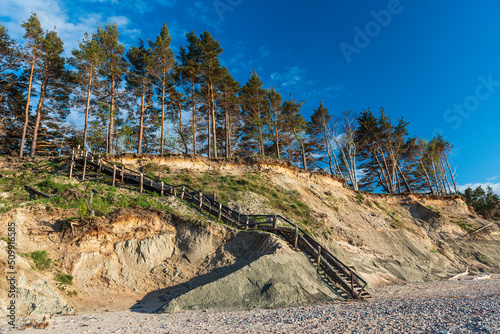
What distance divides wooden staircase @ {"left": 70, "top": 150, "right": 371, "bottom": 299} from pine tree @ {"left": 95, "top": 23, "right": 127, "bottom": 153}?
994 cm

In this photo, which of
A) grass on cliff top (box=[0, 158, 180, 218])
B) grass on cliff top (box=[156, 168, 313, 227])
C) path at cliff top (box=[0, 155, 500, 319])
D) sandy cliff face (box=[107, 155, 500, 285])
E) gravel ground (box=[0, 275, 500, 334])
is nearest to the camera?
gravel ground (box=[0, 275, 500, 334])

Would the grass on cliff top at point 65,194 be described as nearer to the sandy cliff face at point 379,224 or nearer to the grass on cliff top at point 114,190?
the grass on cliff top at point 114,190

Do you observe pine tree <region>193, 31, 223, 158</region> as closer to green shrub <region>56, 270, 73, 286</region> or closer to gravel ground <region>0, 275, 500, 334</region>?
green shrub <region>56, 270, 73, 286</region>

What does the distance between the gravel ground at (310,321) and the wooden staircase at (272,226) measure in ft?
12.1

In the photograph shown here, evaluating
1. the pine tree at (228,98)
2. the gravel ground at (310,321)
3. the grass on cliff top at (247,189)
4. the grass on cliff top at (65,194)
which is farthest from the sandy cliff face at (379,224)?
the gravel ground at (310,321)

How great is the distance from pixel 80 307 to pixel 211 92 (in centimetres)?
2656

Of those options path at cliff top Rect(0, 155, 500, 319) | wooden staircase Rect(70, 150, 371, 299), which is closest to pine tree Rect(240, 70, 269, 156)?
path at cliff top Rect(0, 155, 500, 319)

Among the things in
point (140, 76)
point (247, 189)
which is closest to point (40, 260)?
point (247, 189)

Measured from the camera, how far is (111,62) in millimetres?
29844

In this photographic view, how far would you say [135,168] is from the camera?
2494 centimetres

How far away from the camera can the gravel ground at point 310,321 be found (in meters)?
7.27

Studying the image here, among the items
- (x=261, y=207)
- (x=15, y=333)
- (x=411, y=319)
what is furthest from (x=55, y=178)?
(x=411, y=319)

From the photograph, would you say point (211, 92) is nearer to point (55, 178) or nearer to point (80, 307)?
point (55, 178)

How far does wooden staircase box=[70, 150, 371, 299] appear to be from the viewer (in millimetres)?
13953
